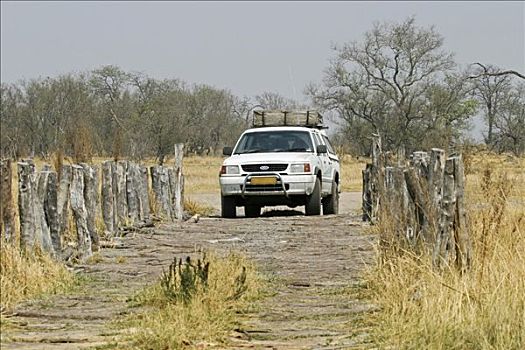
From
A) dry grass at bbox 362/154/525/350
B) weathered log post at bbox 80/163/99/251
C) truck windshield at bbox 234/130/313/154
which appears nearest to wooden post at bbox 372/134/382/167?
truck windshield at bbox 234/130/313/154

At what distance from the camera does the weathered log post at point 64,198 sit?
10031mm

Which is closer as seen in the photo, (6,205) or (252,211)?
(6,205)

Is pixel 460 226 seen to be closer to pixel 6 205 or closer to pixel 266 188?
pixel 6 205

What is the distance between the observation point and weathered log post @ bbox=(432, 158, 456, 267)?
770 centimetres

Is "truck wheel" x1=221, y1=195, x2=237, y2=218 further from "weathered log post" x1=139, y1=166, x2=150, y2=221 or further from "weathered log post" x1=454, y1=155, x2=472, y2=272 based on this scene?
"weathered log post" x1=454, y1=155, x2=472, y2=272

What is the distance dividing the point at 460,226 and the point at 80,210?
476 cm

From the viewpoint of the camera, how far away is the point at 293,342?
6.61 m

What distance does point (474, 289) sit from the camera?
23.2ft

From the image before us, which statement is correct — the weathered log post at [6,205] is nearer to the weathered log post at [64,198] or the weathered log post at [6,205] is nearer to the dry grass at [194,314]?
the weathered log post at [64,198]

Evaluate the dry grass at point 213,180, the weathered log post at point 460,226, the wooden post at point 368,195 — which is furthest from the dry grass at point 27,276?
the dry grass at point 213,180

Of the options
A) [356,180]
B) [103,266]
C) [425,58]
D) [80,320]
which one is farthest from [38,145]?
[80,320]

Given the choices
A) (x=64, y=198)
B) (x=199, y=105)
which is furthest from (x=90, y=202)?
(x=199, y=105)

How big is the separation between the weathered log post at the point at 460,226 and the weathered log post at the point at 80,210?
4573mm

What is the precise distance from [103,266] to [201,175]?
33.7 m
